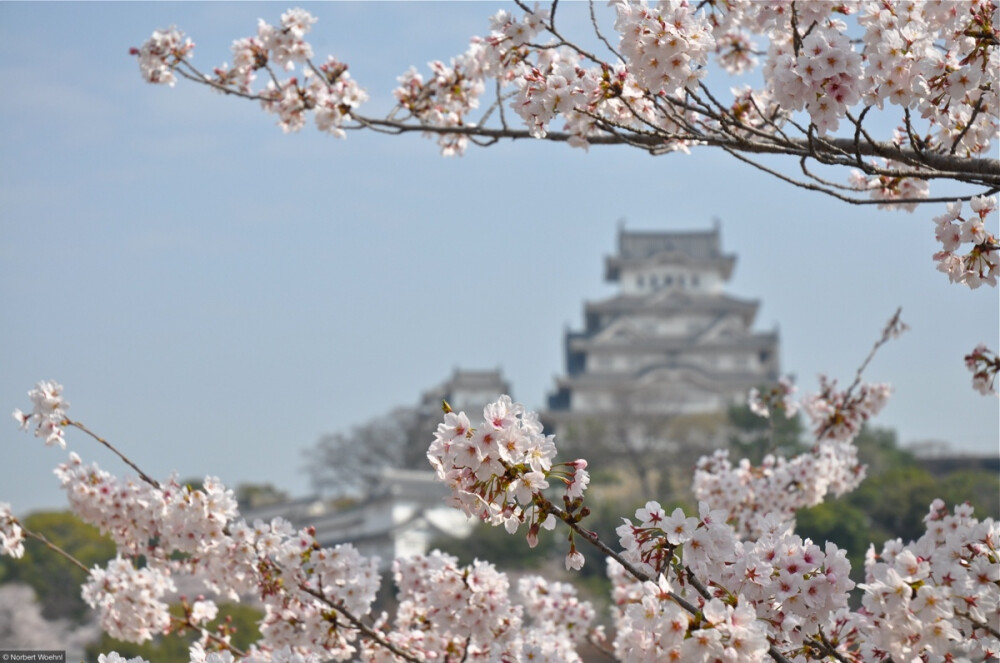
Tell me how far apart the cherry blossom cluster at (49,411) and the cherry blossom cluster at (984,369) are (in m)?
2.80

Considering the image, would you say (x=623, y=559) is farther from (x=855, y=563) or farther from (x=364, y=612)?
(x=855, y=563)

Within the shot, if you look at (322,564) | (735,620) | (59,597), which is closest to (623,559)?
(735,620)

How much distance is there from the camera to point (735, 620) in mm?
1867

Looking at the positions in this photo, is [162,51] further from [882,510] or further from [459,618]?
[882,510]

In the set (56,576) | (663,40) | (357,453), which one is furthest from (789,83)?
(357,453)

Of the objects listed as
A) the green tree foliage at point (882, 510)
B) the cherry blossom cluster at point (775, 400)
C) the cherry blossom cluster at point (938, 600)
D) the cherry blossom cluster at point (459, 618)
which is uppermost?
the green tree foliage at point (882, 510)

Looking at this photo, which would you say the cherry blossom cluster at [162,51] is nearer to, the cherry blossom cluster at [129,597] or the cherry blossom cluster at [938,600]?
the cherry blossom cluster at [129,597]

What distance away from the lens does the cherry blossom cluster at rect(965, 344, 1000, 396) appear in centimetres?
292

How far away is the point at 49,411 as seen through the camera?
12.2 feet

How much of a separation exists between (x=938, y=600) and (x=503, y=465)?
31.0 inches

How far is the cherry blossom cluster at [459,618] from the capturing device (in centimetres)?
327

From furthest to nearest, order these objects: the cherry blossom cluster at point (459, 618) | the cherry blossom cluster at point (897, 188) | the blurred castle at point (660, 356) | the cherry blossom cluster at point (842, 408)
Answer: the blurred castle at point (660, 356) < the cherry blossom cluster at point (842, 408) < the cherry blossom cluster at point (897, 188) < the cherry blossom cluster at point (459, 618)

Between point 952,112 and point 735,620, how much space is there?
5.87 ft

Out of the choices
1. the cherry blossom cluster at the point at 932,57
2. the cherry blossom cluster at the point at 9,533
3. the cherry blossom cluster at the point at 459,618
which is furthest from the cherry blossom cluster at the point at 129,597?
the cherry blossom cluster at the point at 932,57
